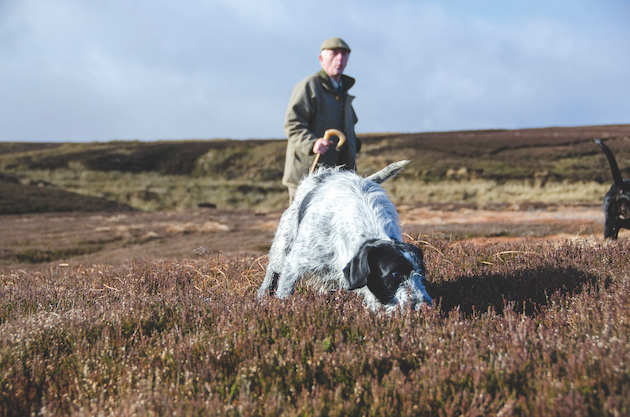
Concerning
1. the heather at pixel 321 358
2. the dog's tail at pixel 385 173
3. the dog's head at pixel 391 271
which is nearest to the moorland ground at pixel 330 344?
the heather at pixel 321 358

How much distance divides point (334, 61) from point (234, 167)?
42.6m

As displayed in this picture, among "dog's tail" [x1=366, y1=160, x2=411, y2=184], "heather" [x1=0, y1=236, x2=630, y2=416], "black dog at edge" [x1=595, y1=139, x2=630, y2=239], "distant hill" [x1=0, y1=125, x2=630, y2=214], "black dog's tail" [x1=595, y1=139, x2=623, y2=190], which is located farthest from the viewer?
"distant hill" [x1=0, y1=125, x2=630, y2=214]

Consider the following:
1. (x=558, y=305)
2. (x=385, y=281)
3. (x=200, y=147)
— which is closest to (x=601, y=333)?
(x=558, y=305)

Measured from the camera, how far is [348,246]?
3537mm

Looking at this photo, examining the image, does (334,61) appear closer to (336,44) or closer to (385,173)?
(336,44)

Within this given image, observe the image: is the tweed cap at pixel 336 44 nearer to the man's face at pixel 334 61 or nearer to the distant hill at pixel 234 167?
the man's face at pixel 334 61

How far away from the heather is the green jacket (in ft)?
6.68

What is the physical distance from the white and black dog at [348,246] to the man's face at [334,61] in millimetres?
1279

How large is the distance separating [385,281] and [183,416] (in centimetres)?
164

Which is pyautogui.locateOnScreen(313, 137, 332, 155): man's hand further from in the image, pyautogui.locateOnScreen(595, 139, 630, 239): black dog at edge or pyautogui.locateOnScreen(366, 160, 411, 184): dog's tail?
pyautogui.locateOnScreen(595, 139, 630, 239): black dog at edge

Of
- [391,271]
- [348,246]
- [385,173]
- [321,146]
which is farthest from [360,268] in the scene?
[321,146]

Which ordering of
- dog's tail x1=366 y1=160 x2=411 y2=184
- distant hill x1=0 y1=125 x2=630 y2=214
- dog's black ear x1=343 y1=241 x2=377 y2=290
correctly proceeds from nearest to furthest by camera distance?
dog's black ear x1=343 y1=241 x2=377 y2=290, dog's tail x1=366 y1=160 x2=411 y2=184, distant hill x1=0 y1=125 x2=630 y2=214

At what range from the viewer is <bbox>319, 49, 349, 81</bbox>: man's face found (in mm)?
5195

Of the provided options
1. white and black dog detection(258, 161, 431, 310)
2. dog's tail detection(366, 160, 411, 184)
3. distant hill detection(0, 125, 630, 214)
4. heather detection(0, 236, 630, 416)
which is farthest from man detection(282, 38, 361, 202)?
distant hill detection(0, 125, 630, 214)
